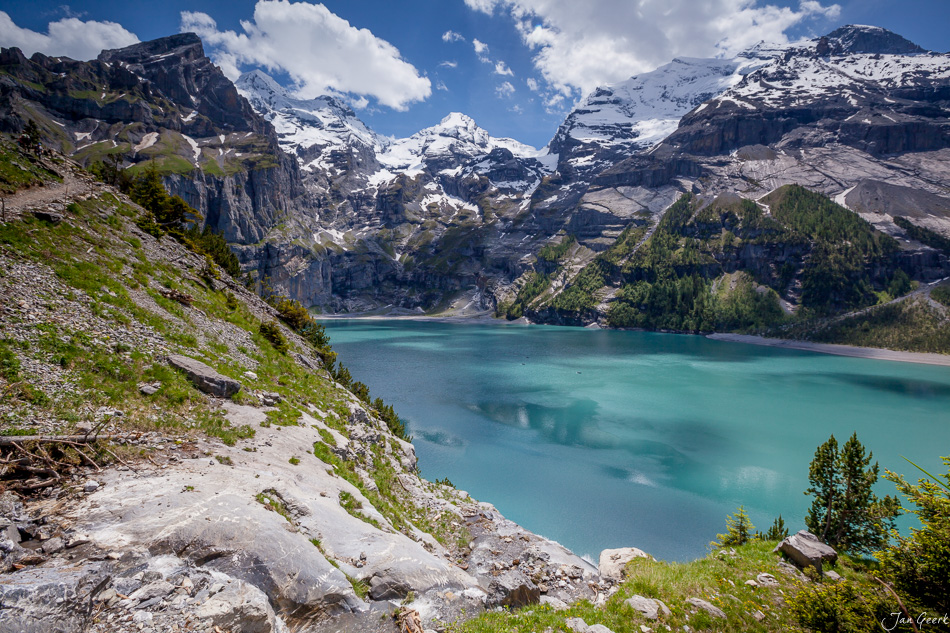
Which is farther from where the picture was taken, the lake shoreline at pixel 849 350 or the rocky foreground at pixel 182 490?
the lake shoreline at pixel 849 350

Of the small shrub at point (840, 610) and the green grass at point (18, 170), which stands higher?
the green grass at point (18, 170)

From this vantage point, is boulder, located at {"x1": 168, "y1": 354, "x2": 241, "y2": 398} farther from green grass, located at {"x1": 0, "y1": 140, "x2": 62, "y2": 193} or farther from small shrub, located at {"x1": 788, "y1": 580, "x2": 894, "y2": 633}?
small shrub, located at {"x1": 788, "y1": 580, "x2": 894, "y2": 633}

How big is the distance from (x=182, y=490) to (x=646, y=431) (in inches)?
1723

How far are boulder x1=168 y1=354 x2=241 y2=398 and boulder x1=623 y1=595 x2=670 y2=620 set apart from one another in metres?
14.9

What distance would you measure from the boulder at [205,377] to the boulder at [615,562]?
49.4ft

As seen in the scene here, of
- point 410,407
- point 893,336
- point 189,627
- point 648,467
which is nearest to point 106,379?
point 189,627

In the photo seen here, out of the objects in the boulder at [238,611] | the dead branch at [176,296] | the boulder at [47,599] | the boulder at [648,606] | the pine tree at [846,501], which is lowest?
the pine tree at [846,501]

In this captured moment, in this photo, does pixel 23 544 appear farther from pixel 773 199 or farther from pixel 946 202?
pixel 946 202

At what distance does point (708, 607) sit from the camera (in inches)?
344

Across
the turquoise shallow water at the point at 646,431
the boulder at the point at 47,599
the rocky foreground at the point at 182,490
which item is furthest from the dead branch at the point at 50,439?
the turquoise shallow water at the point at 646,431

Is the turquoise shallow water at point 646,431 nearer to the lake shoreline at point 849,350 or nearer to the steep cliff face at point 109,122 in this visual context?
the lake shoreline at point 849,350

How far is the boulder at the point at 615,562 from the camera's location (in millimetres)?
12055

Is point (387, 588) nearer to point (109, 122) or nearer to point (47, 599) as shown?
point (47, 599)

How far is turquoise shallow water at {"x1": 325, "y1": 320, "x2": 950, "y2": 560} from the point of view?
27062 mm
